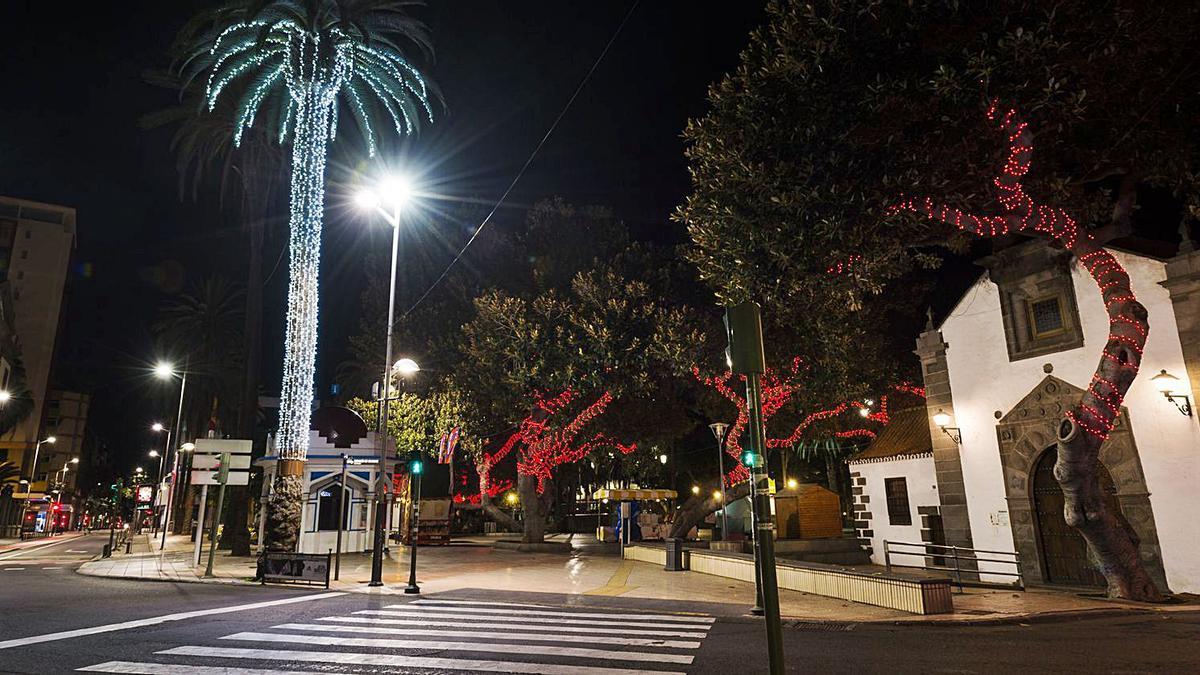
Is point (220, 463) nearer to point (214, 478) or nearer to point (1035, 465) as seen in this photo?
point (214, 478)

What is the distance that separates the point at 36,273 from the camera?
244ft

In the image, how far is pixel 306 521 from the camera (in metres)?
27.1

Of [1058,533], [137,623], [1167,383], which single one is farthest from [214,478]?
[1167,383]

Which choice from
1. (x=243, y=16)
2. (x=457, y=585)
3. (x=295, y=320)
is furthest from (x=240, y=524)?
(x=243, y=16)

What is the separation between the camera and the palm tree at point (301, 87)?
74.4 feet

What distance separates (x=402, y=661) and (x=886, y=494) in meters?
18.8

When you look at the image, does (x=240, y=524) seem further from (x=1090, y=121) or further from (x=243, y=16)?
(x=1090, y=121)

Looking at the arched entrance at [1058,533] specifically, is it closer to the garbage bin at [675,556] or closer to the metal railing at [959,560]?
the metal railing at [959,560]

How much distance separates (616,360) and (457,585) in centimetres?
1040

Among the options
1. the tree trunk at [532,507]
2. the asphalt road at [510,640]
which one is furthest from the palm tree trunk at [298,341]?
the tree trunk at [532,507]

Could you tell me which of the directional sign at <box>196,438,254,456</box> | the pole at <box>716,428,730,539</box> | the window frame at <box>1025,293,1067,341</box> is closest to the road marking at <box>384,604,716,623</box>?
the pole at <box>716,428,730,539</box>

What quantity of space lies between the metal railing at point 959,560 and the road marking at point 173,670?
15.2 meters

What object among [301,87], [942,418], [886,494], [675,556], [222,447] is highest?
[301,87]

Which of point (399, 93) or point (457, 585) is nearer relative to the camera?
point (457, 585)
